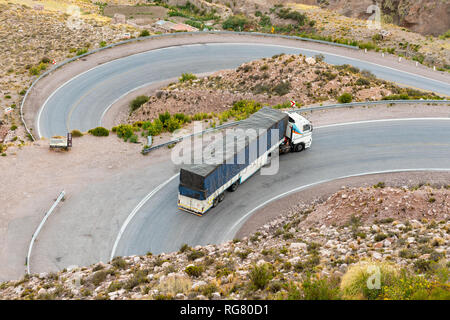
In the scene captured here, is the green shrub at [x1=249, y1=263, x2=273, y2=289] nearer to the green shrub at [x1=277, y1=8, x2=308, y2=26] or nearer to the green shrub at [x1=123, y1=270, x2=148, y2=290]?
the green shrub at [x1=123, y1=270, x2=148, y2=290]

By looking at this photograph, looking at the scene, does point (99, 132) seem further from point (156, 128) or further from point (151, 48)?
point (151, 48)

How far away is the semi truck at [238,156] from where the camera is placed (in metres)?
25.6

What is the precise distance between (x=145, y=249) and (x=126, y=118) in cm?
2582

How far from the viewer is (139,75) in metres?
53.8

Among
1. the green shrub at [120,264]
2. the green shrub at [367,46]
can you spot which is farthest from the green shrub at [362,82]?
the green shrub at [120,264]

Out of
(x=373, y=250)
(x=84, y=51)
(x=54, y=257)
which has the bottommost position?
(x=54, y=257)

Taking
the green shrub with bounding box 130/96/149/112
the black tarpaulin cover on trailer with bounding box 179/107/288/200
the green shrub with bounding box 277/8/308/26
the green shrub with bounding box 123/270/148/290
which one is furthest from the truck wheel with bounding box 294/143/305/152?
the green shrub with bounding box 277/8/308/26

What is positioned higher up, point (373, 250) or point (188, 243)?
point (373, 250)

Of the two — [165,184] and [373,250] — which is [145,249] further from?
[373,250]

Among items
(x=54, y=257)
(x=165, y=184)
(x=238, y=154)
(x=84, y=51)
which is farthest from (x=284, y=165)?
(x=84, y=51)

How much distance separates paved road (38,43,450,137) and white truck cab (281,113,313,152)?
22111mm

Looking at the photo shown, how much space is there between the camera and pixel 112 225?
87.1 ft

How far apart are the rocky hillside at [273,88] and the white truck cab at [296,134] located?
24.7 feet

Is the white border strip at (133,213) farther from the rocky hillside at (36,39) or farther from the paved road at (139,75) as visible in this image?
the rocky hillside at (36,39)
